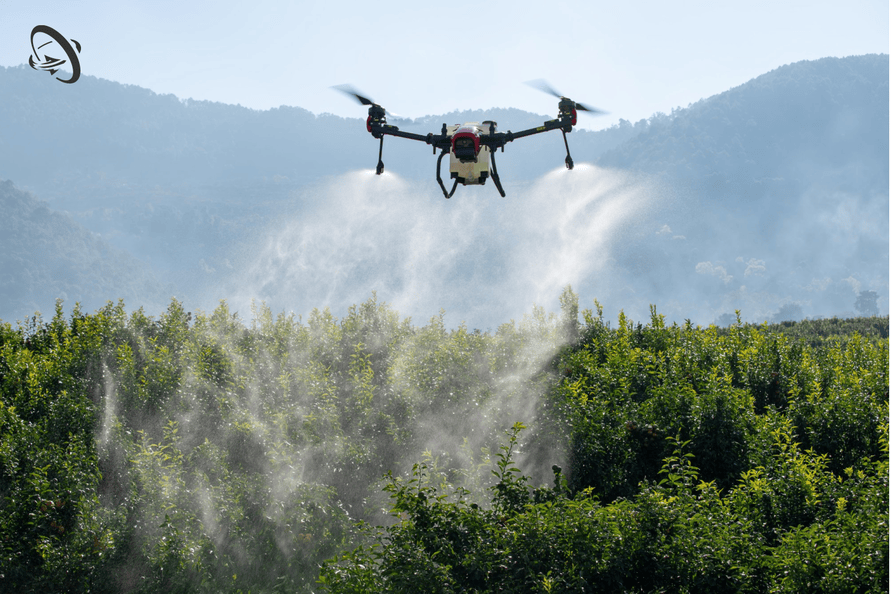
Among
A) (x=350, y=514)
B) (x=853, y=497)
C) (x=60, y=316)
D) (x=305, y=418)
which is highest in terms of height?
(x=60, y=316)

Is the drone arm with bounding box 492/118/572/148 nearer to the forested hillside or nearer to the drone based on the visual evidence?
the drone

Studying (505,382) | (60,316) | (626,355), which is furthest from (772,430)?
(60,316)

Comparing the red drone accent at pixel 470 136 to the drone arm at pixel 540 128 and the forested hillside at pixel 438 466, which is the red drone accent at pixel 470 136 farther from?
the forested hillside at pixel 438 466

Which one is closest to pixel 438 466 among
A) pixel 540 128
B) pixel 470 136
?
pixel 470 136

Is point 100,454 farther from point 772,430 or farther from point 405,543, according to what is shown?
point 772,430

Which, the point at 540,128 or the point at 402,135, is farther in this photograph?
the point at 402,135

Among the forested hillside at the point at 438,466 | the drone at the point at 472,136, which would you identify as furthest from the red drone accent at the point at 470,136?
the forested hillside at the point at 438,466

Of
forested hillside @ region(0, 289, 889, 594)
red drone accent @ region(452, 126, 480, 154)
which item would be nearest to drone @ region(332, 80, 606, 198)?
red drone accent @ region(452, 126, 480, 154)

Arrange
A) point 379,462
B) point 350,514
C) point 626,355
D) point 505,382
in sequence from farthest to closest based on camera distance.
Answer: point 626,355 < point 505,382 < point 379,462 < point 350,514

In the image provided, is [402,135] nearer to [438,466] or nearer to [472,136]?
[472,136]
